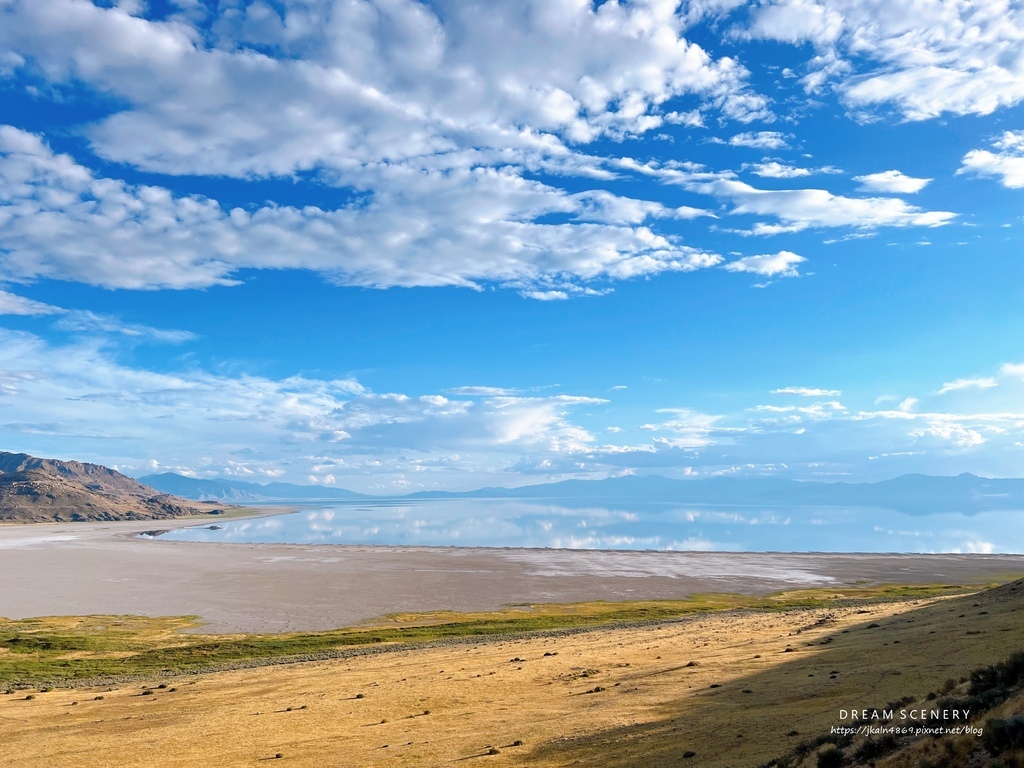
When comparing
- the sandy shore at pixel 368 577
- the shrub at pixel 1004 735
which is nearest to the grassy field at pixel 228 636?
the sandy shore at pixel 368 577

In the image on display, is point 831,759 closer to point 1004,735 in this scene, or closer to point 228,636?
point 1004,735

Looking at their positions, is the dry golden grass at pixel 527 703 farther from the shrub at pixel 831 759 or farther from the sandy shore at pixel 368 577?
the sandy shore at pixel 368 577

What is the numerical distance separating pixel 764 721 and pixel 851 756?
5.75 meters

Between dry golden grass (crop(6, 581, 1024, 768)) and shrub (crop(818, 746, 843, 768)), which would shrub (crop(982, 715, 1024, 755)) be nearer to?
shrub (crop(818, 746, 843, 768))

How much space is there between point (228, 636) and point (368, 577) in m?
34.2

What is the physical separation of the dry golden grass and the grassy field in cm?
623

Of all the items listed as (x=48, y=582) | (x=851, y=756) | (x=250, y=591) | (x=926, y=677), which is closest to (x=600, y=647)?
(x=926, y=677)

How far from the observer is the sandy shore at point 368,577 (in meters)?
62.5

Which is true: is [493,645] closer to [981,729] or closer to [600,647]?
[600,647]

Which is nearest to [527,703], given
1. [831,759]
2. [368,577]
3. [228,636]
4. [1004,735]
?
[831,759]

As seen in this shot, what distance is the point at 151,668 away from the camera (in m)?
36.9

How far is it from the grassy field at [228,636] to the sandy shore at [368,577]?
4253 mm

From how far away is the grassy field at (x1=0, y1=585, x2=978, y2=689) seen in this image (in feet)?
122

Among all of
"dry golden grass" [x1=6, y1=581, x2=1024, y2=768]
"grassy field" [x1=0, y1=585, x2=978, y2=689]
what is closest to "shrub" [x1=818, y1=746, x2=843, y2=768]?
"dry golden grass" [x1=6, y1=581, x2=1024, y2=768]
